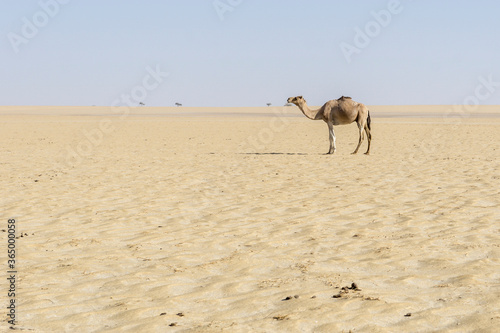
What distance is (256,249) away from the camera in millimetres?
7793

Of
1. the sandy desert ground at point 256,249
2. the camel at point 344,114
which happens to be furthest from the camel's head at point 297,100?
the sandy desert ground at point 256,249

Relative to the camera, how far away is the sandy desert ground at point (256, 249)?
542 cm

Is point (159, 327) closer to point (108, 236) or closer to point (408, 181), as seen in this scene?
point (108, 236)

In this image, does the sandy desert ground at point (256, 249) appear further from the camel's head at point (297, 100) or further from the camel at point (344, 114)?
the camel's head at point (297, 100)

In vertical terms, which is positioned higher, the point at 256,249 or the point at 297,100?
the point at 297,100

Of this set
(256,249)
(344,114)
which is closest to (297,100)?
(344,114)

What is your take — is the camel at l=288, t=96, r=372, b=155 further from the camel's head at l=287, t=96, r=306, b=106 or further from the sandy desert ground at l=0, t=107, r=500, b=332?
the sandy desert ground at l=0, t=107, r=500, b=332

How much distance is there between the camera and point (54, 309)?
18.4ft

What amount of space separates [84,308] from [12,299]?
26.7 inches

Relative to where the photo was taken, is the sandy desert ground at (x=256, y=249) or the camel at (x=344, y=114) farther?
the camel at (x=344, y=114)

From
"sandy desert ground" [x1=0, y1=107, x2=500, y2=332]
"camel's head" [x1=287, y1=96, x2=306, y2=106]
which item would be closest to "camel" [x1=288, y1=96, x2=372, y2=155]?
"camel's head" [x1=287, y1=96, x2=306, y2=106]

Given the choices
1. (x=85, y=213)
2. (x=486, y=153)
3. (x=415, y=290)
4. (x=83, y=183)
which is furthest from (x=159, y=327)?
(x=486, y=153)

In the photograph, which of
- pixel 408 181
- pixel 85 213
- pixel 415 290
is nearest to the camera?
pixel 415 290

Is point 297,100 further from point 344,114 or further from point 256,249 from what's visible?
point 256,249
